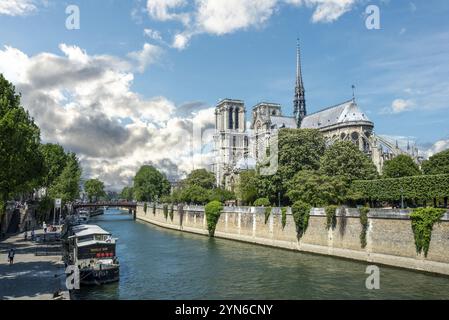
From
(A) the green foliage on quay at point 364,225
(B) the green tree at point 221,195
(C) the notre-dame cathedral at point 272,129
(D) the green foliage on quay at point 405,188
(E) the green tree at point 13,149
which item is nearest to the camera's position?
(E) the green tree at point 13,149

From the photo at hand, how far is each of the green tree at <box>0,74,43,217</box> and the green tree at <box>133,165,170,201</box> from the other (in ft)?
291

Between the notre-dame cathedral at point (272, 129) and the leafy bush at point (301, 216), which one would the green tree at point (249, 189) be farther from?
the leafy bush at point (301, 216)

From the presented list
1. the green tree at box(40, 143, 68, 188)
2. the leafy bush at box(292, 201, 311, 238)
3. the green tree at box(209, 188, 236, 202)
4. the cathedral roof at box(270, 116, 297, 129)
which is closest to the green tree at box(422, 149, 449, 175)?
the leafy bush at box(292, 201, 311, 238)

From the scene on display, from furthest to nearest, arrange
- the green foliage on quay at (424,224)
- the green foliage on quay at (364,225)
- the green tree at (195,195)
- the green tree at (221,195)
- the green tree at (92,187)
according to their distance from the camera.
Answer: the green tree at (92,187) → the green tree at (195,195) → the green tree at (221,195) → the green foliage on quay at (364,225) → the green foliage on quay at (424,224)

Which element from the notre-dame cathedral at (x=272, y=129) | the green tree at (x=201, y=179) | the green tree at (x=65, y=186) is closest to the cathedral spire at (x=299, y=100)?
the notre-dame cathedral at (x=272, y=129)

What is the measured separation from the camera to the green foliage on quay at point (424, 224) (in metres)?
34.1

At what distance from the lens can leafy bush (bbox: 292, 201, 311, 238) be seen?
159ft

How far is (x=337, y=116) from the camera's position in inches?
4476

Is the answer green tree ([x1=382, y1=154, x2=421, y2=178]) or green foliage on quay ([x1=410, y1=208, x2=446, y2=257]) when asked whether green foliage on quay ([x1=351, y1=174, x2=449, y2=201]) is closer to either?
green foliage on quay ([x1=410, y1=208, x2=446, y2=257])

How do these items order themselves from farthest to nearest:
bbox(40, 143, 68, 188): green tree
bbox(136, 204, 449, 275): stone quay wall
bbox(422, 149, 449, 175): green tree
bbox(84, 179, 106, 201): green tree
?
bbox(84, 179, 106, 201): green tree → bbox(40, 143, 68, 188): green tree → bbox(422, 149, 449, 175): green tree → bbox(136, 204, 449, 275): stone quay wall

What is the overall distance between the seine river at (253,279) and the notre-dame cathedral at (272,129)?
3198 centimetres

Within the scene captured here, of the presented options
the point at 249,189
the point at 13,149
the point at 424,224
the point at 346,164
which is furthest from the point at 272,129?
the point at 13,149

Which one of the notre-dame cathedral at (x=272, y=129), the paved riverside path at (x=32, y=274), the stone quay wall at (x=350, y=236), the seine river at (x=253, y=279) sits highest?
the notre-dame cathedral at (x=272, y=129)
